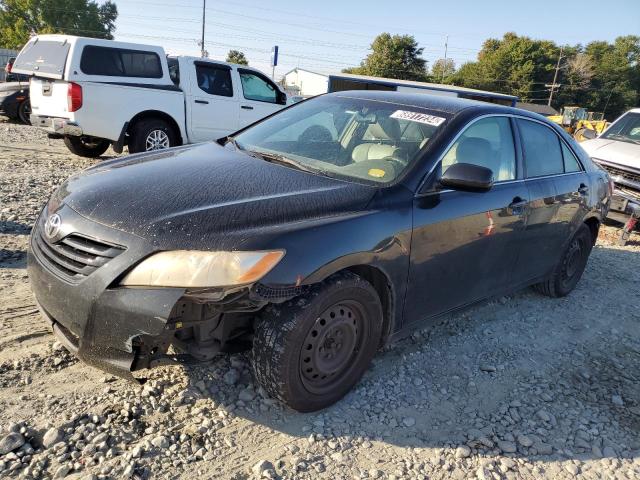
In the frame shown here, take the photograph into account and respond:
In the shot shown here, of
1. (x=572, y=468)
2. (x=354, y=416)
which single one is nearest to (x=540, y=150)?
(x=572, y=468)

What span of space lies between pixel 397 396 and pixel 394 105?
6.49 ft

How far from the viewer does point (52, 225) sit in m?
2.59

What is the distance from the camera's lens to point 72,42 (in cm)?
810

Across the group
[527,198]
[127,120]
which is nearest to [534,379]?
[527,198]

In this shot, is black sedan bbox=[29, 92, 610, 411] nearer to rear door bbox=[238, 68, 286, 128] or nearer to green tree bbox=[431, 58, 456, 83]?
rear door bbox=[238, 68, 286, 128]

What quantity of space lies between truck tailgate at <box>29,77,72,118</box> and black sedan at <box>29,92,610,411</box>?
559 cm

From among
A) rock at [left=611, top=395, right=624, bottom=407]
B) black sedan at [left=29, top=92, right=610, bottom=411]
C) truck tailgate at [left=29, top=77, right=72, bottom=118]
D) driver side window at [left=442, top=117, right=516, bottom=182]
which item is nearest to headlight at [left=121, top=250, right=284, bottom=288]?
black sedan at [left=29, top=92, right=610, bottom=411]

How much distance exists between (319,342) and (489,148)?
6.39 ft

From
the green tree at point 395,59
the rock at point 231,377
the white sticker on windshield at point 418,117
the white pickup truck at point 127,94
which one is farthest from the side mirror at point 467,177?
the green tree at point 395,59

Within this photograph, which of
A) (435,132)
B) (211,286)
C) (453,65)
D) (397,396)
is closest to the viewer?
(211,286)

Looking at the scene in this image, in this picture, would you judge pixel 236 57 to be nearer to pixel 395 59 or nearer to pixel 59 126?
pixel 395 59

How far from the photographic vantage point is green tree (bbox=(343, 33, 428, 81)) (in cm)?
7219

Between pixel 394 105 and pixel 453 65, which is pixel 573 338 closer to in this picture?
pixel 394 105

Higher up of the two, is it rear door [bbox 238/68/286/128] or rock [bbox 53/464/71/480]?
rear door [bbox 238/68/286/128]
